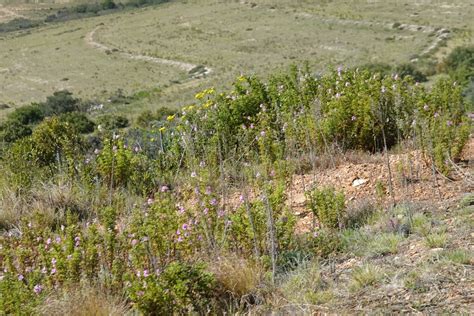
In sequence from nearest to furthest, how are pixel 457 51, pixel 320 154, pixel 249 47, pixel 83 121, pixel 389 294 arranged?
pixel 389 294 → pixel 320 154 → pixel 83 121 → pixel 457 51 → pixel 249 47

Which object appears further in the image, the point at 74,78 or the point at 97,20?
the point at 97,20

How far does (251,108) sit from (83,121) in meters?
17.8

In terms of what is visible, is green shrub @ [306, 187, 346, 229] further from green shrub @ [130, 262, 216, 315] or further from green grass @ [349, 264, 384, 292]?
green shrub @ [130, 262, 216, 315]

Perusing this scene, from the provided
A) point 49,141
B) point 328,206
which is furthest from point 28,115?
point 328,206

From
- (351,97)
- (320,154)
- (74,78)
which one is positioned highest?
(351,97)

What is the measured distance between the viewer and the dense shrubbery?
3.71 meters

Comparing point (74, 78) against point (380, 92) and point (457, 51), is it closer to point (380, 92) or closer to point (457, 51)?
point (457, 51)

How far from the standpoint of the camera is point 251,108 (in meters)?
7.73

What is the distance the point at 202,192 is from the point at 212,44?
48.4 meters

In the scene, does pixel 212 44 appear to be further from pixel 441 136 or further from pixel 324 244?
pixel 324 244

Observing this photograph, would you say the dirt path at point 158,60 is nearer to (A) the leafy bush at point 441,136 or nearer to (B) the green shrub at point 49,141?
(B) the green shrub at point 49,141

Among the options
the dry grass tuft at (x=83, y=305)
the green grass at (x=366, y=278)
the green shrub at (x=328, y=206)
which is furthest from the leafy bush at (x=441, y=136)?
the dry grass tuft at (x=83, y=305)

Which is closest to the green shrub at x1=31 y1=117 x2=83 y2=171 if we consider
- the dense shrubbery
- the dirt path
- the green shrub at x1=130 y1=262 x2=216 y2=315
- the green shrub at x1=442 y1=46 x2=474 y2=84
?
the dense shrubbery

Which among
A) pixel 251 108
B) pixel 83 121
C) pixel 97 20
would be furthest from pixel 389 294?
pixel 97 20
